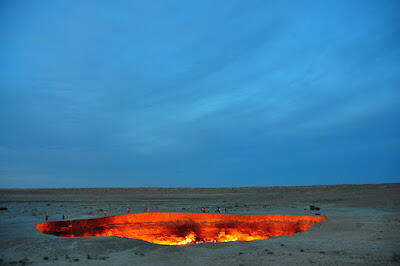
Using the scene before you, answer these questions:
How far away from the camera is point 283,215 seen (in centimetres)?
1677

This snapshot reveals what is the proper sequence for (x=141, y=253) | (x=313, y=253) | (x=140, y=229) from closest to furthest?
(x=313, y=253) < (x=141, y=253) < (x=140, y=229)

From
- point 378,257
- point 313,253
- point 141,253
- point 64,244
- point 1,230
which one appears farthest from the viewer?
point 1,230

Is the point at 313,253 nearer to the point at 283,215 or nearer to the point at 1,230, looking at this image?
the point at 283,215

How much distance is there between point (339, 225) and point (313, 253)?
535 centimetres

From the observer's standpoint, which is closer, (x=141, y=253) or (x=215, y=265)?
(x=215, y=265)

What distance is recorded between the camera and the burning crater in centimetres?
1568

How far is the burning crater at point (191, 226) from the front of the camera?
51.4 ft

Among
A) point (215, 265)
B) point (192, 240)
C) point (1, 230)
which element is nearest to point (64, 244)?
point (1, 230)

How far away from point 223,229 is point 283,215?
11.9 feet

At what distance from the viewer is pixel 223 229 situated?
16.9 m

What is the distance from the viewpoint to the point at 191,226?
56.4ft

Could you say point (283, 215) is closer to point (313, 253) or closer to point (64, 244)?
point (313, 253)

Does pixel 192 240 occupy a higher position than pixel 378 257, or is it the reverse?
pixel 378 257

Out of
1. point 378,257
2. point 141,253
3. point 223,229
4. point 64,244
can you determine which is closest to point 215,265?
point 141,253
